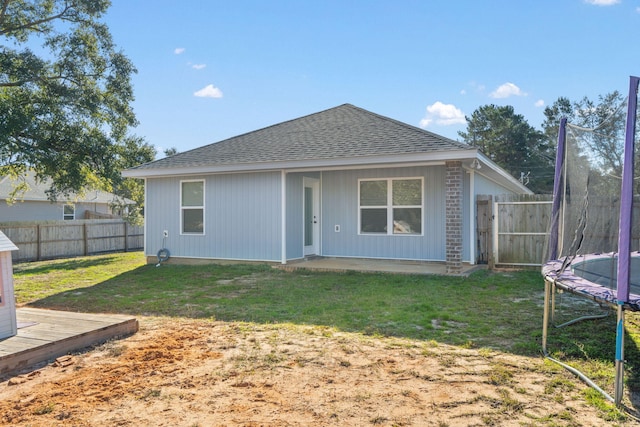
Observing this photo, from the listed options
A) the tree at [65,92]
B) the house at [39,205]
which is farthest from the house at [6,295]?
the house at [39,205]

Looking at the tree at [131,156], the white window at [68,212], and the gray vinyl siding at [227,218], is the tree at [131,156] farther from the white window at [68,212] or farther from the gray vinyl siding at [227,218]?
the white window at [68,212]

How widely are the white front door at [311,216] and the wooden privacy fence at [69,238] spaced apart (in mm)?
9053

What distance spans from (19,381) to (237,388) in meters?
1.81

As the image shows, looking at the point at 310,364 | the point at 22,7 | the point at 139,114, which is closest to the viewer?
the point at 310,364

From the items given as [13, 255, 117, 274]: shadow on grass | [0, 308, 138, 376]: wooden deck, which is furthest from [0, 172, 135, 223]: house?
[0, 308, 138, 376]: wooden deck

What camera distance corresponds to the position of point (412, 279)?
839cm

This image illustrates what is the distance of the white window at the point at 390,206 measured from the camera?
33.8 ft

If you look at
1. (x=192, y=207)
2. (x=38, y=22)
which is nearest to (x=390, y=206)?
(x=192, y=207)

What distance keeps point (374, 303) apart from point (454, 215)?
3205 millimetres

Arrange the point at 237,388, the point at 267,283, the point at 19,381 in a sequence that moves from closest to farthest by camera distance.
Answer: the point at 237,388
the point at 19,381
the point at 267,283

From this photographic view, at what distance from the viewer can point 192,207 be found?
445 inches

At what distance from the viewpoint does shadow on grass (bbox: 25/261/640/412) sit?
453 centimetres

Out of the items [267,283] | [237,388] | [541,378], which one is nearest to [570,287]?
[541,378]

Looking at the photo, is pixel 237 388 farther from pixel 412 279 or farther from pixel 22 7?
pixel 22 7
